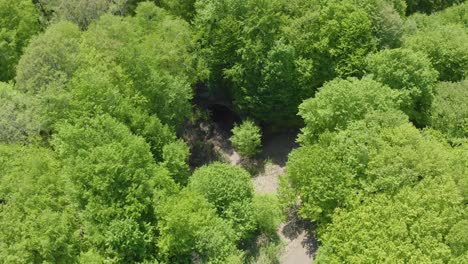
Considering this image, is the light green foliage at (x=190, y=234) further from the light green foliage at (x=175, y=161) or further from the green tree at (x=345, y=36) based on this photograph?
the green tree at (x=345, y=36)

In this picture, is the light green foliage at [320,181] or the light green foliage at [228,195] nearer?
the light green foliage at [320,181]

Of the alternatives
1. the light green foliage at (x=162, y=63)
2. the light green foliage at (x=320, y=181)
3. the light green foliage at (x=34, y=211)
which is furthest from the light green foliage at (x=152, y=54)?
the light green foliage at (x=320, y=181)

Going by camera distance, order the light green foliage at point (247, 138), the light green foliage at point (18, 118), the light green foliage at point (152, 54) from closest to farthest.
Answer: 1. the light green foliage at point (18, 118)
2. the light green foliage at point (152, 54)
3. the light green foliage at point (247, 138)

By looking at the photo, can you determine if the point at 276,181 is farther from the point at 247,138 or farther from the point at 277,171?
the point at 247,138

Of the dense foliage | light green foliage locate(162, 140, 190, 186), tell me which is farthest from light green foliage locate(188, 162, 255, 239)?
light green foliage locate(162, 140, 190, 186)

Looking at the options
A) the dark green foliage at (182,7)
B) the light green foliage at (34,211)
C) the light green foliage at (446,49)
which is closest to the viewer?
the light green foliage at (34,211)

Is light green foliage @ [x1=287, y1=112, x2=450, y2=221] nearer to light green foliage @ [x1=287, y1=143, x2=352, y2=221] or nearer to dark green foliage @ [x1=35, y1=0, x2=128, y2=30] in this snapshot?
light green foliage @ [x1=287, y1=143, x2=352, y2=221]
